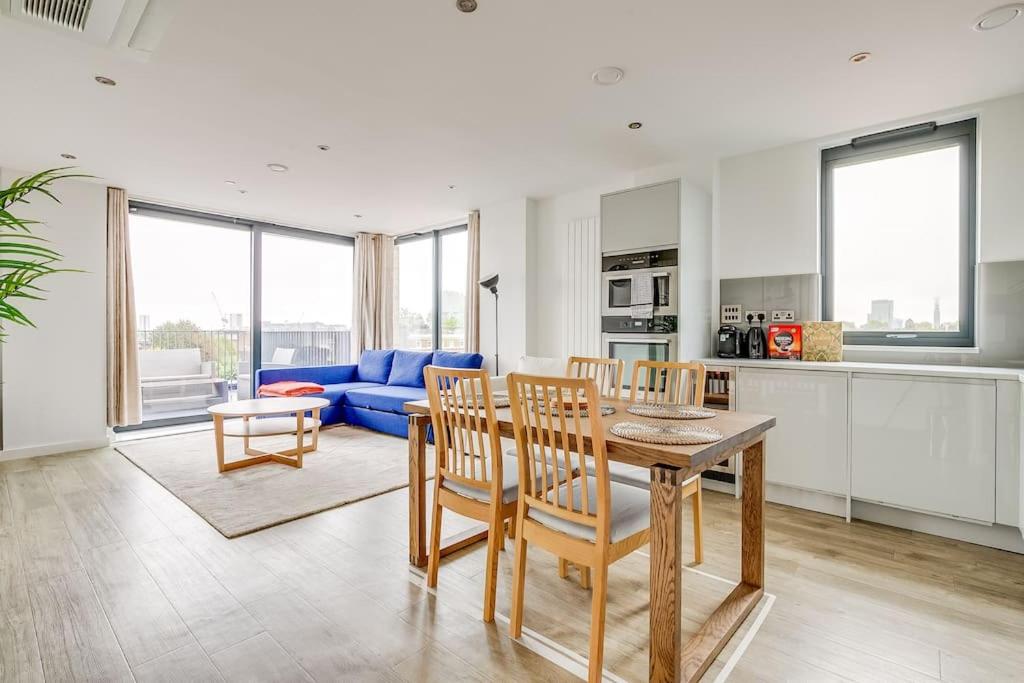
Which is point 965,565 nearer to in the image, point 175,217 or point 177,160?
point 177,160

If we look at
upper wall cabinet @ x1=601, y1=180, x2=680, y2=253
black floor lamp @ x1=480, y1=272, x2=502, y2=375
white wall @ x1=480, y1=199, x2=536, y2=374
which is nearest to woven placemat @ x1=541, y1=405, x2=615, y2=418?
upper wall cabinet @ x1=601, y1=180, x2=680, y2=253

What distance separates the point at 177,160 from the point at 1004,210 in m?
5.62

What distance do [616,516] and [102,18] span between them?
2970 millimetres

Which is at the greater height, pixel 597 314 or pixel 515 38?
pixel 515 38

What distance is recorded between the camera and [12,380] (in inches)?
169

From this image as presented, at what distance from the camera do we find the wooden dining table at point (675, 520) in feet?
4.88

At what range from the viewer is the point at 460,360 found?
5.25m

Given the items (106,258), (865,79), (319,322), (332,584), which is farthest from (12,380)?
(865,79)

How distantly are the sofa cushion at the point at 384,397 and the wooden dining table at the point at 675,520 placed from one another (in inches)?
98.7

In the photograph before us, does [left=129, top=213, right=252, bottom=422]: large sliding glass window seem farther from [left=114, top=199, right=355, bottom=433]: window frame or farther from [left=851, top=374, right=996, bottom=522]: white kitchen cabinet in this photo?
[left=851, top=374, right=996, bottom=522]: white kitchen cabinet

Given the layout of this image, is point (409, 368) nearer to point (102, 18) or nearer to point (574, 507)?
point (102, 18)

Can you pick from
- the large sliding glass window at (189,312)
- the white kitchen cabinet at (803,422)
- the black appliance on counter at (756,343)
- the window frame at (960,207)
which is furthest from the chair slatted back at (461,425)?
the large sliding glass window at (189,312)

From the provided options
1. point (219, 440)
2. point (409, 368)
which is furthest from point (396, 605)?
point (409, 368)

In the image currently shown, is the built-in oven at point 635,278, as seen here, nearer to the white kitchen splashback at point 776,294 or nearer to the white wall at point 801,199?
the white wall at point 801,199
